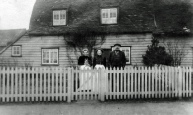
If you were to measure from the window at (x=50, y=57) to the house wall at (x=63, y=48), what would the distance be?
1.31 feet

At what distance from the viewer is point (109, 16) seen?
19.2m

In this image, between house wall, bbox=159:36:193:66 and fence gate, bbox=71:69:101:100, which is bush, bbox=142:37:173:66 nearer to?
house wall, bbox=159:36:193:66

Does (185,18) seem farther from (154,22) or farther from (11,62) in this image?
→ (11,62)

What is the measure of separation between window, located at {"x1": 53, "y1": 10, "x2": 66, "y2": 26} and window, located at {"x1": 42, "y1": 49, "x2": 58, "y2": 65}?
8.19 ft

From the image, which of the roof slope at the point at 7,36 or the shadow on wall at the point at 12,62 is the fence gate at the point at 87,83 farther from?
the roof slope at the point at 7,36

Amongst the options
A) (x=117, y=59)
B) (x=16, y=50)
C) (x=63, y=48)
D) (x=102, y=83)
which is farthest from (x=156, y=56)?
(x=16, y=50)

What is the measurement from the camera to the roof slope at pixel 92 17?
18.5 meters

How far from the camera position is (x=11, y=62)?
20094 mm

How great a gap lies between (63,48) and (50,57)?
4.82 ft

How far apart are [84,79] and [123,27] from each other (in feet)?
36.6

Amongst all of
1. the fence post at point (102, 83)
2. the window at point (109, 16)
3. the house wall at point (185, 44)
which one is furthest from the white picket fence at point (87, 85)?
the window at point (109, 16)

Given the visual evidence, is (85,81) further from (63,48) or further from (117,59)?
(63,48)

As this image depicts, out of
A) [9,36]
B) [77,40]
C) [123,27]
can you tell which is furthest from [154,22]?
[9,36]

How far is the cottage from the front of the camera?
18.3m
